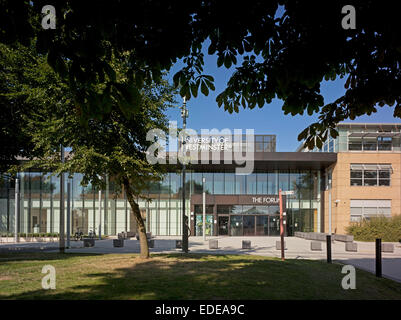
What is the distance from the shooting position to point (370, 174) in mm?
38094

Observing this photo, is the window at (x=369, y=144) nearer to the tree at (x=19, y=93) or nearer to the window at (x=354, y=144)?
the window at (x=354, y=144)

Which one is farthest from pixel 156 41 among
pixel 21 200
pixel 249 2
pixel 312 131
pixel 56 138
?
pixel 21 200

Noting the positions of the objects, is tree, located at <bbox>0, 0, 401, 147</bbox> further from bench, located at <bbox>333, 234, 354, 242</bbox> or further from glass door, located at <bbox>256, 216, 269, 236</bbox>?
glass door, located at <bbox>256, 216, 269, 236</bbox>

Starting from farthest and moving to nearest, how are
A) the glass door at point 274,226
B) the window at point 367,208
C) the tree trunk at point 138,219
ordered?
the glass door at point 274,226
the window at point 367,208
the tree trunk at point 138,219

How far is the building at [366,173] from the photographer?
37.6m

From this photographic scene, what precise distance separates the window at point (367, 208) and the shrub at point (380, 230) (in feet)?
12.2

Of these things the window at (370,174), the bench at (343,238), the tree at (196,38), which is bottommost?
the bench at (343,238)

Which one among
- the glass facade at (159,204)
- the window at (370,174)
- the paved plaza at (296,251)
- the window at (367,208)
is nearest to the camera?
the paved plaza at (296,251)

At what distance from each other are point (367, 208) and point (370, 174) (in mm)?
3712

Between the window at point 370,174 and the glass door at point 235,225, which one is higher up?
the window at point 370,174

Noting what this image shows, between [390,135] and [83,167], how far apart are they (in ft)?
118

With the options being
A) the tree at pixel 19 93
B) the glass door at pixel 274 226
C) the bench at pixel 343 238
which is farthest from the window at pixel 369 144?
the tree at pixel 19 93

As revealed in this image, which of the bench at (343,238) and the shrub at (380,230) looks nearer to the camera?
the bench at (343,238)

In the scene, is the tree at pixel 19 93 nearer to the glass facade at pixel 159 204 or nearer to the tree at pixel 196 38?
the tree at pixel 196 38
